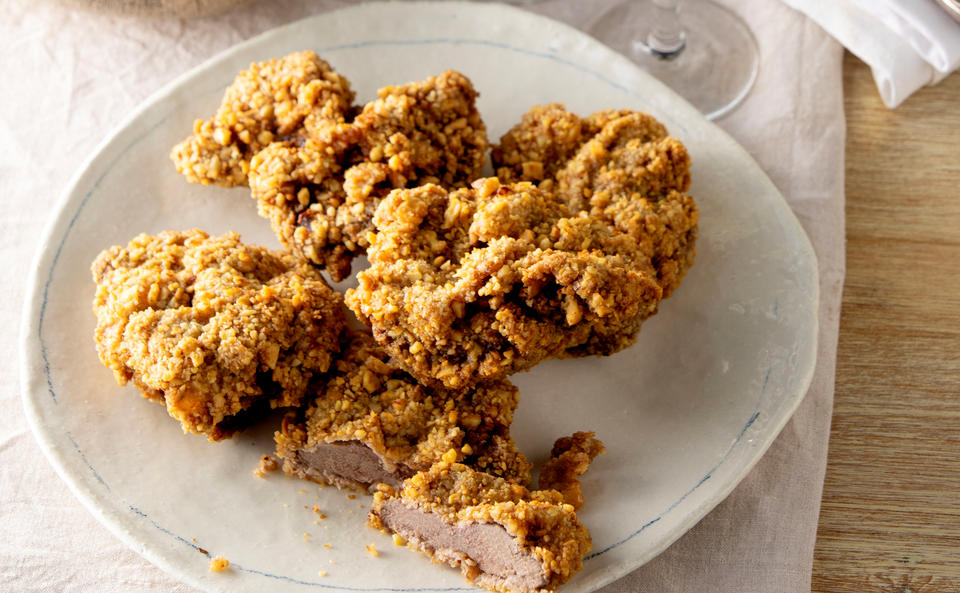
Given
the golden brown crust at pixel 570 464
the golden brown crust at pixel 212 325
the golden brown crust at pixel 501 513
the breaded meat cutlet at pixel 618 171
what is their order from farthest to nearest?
the breaded meat cutlet at pixel 618 171 < the golden brown crust at pixel 570 464 < the golden brown crust at pixel 212 325 < the golden brown crust at pixel 501 513

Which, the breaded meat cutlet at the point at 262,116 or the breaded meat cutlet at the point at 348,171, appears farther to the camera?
the breaded meat cutlet at the point at 262,116

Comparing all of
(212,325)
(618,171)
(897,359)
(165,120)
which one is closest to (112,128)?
(165,120)

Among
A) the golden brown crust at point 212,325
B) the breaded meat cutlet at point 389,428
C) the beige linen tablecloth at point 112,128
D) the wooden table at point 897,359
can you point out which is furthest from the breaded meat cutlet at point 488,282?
the wooden table at point 897,359

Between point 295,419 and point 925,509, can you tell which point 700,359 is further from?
point 295,419

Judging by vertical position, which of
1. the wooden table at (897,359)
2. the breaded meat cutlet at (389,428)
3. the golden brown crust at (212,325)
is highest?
the golden brown crust at (212,325)

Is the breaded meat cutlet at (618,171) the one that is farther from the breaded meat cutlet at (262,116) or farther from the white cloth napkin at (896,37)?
the white cloth napkin at (896,37)

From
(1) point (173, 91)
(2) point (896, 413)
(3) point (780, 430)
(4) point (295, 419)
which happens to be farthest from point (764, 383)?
(1) point (173, 91)
